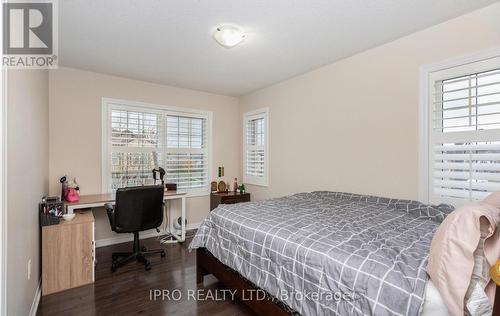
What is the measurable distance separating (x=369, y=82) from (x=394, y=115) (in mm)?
488

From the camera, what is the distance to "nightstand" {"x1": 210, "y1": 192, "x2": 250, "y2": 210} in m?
4.14

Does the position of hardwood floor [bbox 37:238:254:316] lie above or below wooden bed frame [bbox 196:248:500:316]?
below

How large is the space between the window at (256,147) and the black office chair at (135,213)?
1912mm

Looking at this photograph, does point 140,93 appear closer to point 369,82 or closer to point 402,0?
point 369,82

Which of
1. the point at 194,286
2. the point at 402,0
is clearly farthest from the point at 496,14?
the point at 194,286

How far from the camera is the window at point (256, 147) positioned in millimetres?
4219

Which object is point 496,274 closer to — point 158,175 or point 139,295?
point 139,295

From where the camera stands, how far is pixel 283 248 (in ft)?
4.98

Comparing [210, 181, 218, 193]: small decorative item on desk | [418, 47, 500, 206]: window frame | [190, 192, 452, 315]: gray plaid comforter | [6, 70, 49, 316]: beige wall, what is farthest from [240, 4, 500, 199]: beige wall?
[6, 70, 49, 316]: beige wall

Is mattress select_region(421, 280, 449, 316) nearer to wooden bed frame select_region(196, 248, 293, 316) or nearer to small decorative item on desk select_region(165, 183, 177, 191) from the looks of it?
wooden bed frame select_region(196, 248, 293, 316)

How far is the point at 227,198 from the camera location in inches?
163

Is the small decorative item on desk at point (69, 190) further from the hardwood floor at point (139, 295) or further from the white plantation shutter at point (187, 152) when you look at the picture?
the white plantation shutter at point (187, 152)

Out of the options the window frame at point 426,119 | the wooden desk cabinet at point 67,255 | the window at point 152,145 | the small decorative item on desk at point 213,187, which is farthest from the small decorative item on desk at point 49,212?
the window frame at point 426,119

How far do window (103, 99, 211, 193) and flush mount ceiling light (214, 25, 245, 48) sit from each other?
2105 mm
